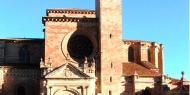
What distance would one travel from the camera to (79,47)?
54500mm

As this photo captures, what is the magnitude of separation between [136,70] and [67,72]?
890cm

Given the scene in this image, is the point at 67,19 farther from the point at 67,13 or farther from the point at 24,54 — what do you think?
the point at 24,54

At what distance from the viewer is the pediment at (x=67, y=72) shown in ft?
163

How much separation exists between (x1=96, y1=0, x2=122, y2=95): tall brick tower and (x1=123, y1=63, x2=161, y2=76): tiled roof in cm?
235

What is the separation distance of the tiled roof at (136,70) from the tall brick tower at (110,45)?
2.35 meters

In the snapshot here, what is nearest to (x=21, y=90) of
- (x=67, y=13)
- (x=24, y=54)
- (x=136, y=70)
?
(x=24, y=54)

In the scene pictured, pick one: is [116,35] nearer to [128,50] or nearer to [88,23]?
[88,23]

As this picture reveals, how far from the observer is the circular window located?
5412cm

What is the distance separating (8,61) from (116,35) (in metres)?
12.7

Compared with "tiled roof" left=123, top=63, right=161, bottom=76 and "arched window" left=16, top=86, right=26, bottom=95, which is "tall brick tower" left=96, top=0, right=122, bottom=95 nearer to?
"tiled roof" left=123, top=63, right=161, bottom=76

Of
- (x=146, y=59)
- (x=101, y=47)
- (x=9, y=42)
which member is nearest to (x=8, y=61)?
(x=9, y=42)

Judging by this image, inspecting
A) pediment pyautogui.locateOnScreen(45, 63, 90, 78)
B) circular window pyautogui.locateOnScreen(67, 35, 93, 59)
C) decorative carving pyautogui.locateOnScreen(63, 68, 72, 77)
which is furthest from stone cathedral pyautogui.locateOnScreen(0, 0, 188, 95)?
decorative carving pyautogui.locateOnScreen(63, 68, 72, 77)

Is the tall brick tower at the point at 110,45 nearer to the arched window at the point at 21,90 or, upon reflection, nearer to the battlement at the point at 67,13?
the battlement at the point at 67,13

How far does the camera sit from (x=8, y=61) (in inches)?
2264
